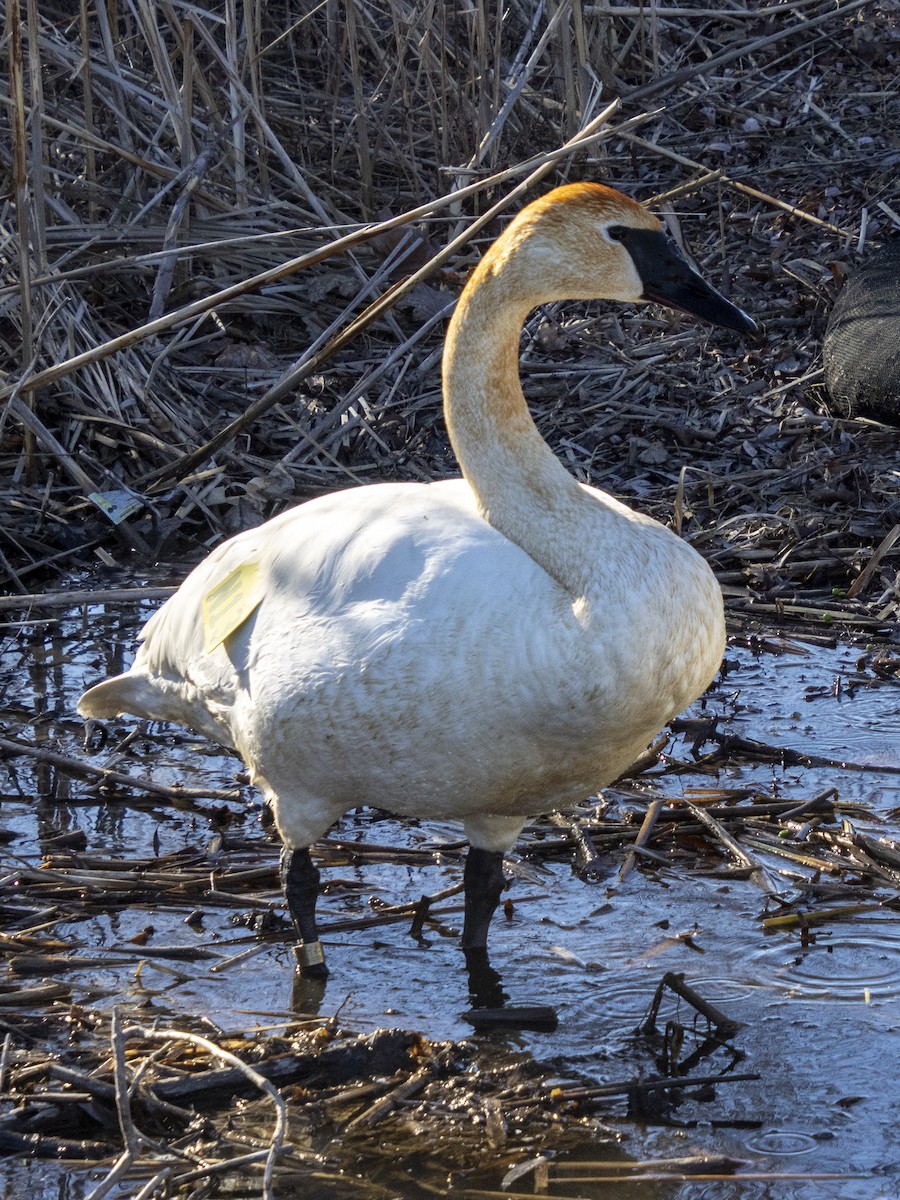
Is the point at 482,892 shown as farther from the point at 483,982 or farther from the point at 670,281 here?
the point at 670,281

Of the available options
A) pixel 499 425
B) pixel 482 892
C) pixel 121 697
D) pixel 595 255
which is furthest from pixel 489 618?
pixel 121 697

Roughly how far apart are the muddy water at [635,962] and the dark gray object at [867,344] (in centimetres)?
196

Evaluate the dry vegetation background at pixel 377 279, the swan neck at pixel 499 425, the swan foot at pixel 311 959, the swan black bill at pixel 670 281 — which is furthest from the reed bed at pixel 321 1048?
the dry vegetation background at pixel 377 279

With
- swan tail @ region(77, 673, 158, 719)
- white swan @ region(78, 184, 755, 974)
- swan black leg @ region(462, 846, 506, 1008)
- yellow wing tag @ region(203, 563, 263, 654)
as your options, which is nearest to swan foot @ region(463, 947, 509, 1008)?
swan black leg @ region(462, 846, 506, 1008)

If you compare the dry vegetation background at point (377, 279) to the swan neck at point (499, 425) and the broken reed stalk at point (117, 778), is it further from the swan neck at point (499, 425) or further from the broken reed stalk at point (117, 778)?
the swan neck at point (499, 425)

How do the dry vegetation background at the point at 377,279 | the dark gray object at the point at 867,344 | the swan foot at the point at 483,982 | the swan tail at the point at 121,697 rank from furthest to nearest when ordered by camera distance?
the dark gray object at the point at 867,344 < the dry vegetation background at the point at 377,279 < the swan tail at the point at 121,697 < the swan foot at the point at 483,982

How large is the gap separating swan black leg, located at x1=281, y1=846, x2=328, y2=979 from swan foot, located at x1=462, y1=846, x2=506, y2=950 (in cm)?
39

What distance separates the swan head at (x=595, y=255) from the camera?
11.0 ft

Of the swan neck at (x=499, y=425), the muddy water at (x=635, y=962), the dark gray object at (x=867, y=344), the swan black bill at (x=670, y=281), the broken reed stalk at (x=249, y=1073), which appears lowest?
the muddy water at (x=635, y=962)

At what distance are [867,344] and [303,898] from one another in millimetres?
4230

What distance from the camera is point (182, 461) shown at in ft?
20.1

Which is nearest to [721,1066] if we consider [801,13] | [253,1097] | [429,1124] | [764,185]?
[429,1124]

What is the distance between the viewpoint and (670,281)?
340cm

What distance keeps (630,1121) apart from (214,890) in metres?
1.45
